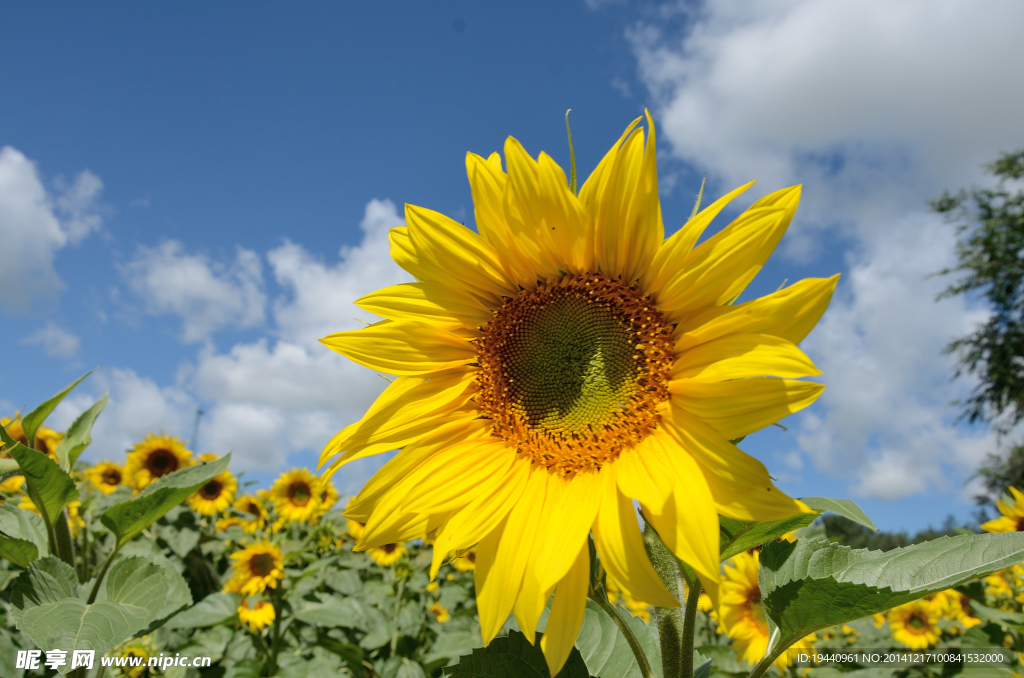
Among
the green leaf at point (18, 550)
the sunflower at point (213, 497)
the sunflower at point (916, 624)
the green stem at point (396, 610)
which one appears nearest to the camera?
the green leaf at point (18, 550)

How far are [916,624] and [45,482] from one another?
6.61 m

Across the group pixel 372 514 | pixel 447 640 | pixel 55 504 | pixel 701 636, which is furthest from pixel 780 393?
pixel 701 636

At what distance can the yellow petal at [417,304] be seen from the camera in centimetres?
147

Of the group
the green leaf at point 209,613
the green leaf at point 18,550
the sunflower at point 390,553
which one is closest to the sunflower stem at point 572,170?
the green leaf at point 18,550

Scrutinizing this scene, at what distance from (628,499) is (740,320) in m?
0.40

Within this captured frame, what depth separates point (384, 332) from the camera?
1.46 m

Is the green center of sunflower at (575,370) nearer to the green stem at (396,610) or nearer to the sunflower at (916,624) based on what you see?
the green stem at (396,610)

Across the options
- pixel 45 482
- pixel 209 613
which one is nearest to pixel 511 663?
pixel 45 482

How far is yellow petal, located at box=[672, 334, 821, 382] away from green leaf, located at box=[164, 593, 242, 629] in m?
3.42

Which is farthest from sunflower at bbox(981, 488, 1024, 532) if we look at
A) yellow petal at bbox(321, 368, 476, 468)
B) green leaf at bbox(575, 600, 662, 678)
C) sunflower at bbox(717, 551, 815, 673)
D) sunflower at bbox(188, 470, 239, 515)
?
sunflower at bbox(188, 470, 239, 515)

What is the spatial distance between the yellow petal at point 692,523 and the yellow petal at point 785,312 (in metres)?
0.27

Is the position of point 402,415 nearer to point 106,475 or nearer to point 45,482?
point 45,482

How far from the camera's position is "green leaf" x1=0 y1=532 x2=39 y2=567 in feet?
6.81

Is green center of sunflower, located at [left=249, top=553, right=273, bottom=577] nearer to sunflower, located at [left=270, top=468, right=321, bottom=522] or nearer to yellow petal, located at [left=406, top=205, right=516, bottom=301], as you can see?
sunflower, located at [left=270, top=468, right=321, bottom=522]
